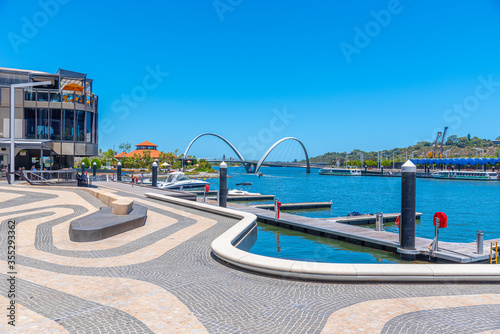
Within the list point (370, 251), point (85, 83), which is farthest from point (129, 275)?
point (85, 83)

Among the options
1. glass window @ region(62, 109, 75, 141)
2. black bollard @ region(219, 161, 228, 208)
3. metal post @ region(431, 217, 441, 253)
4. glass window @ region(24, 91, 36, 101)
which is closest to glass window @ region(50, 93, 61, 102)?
glass window @ region(62, 109, 75, 141)

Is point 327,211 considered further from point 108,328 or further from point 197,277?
point 108,328

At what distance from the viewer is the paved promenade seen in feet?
20.9

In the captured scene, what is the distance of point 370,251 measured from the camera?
18.7 meters

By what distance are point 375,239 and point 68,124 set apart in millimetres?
35497

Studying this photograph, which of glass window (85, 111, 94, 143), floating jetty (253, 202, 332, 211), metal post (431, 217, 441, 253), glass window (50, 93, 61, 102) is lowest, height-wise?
floating jetty (253, 202, 332, 211)

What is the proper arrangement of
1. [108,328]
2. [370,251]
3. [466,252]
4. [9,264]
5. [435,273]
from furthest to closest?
[370,251], [466,252], [9,264], [435,273], [108,328]

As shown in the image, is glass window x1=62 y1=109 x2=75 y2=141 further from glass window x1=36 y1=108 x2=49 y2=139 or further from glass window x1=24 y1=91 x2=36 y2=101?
glass window x1=24 y1=91 x2=36 y2=101

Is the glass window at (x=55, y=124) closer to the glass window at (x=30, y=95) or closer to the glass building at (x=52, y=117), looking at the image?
the glass building at (x=52, y=117)

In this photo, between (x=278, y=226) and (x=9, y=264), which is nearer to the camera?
(x=9, y=264)

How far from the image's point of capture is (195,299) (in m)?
7.54

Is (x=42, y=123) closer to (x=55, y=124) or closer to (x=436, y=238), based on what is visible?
(x=55, y=124)

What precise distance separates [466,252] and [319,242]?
744 cm

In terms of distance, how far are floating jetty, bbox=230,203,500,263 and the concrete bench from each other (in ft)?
33.3
